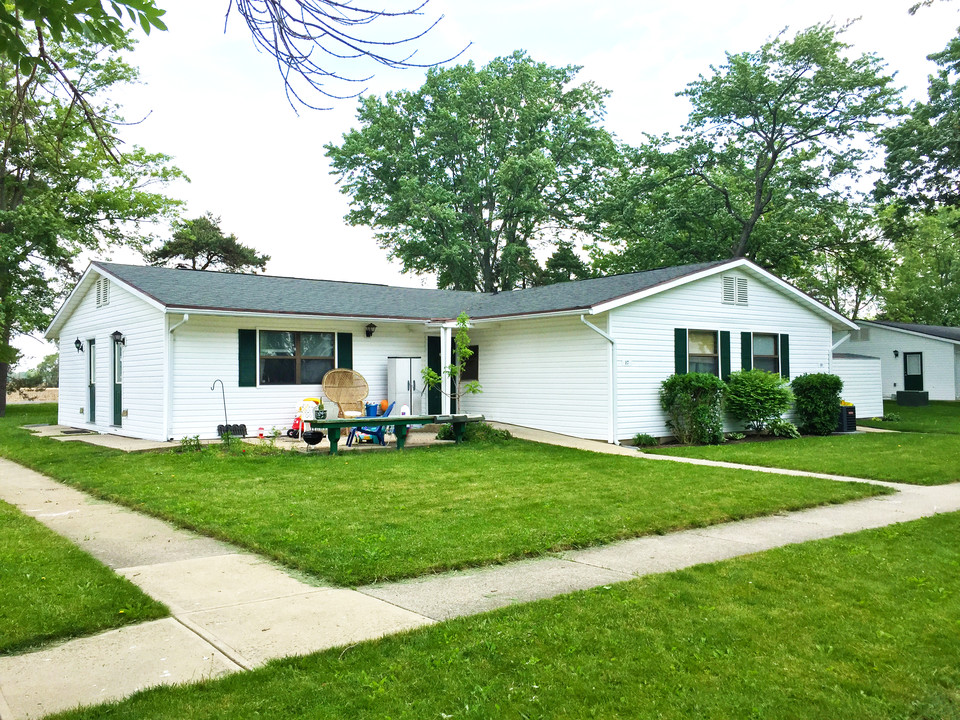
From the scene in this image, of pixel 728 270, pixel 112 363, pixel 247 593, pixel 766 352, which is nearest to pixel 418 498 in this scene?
pixel 247 593

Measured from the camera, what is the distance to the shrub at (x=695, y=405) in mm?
14344

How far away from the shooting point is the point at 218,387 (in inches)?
557

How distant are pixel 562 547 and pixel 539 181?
28796 mm

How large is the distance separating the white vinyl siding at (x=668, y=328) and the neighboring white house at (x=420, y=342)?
0.03 m

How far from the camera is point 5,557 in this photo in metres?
5.55

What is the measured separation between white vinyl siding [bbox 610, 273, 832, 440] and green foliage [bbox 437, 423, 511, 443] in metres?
2.26

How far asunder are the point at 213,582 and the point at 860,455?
10743 millimetres

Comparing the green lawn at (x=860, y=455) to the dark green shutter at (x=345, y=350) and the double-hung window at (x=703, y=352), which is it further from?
the dark green shutter at (x=345, y=350)

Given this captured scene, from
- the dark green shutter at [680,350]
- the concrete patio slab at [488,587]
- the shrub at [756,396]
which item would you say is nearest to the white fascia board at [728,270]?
the dark green shutter at [680,350]

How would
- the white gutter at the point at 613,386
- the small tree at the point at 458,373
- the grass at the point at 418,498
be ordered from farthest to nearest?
1. the small tree at the point at 458,373
2. the white gutter at the point at 613,386
3. the grass at the point at 418,498

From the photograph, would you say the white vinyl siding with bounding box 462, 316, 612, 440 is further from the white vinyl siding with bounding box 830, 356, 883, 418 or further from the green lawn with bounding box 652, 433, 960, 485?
the white vinyl siding with bounding box 830, 356, 883, 418

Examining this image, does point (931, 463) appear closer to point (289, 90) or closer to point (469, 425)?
point (469, 425)

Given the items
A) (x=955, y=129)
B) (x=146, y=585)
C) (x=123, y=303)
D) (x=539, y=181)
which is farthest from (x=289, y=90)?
(x=539, y=181)

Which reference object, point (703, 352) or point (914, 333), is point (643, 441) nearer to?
point (703, 352)
